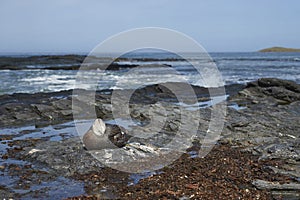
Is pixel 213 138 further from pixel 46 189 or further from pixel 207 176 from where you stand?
pixel 46 189

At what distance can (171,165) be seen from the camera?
7957 mm

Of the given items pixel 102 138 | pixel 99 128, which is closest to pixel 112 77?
pixel 99 128

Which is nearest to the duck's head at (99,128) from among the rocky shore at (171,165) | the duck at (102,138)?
the duck at (102,138)

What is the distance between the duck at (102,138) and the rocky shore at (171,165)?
36 centimetres

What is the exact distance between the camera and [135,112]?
48.0ft

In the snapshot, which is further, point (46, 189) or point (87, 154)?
point (87, 154)

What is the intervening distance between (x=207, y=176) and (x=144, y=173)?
1.40 m

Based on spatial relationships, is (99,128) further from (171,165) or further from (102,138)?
(171,165)

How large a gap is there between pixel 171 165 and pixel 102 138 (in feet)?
7.01

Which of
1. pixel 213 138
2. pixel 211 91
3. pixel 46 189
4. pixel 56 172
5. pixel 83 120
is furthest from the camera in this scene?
pixel 211 91

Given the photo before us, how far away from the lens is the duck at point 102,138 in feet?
29.3

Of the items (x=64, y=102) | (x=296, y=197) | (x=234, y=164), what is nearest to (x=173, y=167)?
(x=234, y=164)

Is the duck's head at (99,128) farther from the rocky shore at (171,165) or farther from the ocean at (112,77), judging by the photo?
the ocean at (112,77)

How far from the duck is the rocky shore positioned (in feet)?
1.17
